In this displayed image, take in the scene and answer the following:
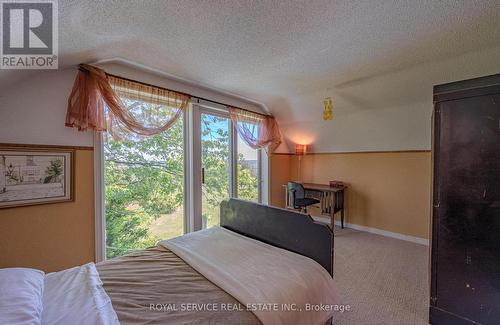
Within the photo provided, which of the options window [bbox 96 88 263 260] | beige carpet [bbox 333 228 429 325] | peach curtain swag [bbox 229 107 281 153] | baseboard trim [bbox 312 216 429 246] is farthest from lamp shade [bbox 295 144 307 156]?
beige carpet [bbox 333 228 429 325]

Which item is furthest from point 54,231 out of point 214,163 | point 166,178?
point 214,163

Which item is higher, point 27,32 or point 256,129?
point 27,32

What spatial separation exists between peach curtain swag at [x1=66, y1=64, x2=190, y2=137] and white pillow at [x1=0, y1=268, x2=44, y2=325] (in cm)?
134

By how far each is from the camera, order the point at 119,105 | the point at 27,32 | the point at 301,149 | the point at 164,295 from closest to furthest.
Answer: the point at 164,295 → the point at 27,32 → the point at 119,105 → the point at 301,149

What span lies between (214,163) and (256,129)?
108cm

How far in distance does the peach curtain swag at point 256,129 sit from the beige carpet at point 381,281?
2.04m

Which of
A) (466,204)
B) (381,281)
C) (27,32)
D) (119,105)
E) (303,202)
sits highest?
(27,32)

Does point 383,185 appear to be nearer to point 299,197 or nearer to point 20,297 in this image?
point 299,197

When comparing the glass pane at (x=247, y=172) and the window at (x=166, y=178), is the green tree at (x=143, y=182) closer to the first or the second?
the window at (x=166, y=178)

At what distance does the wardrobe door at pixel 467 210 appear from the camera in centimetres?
130

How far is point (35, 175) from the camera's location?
179 cm

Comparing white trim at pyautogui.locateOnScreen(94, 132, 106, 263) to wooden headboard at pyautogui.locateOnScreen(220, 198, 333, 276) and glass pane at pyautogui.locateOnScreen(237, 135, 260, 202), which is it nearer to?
wooden headboard at pyautogui.locateOnScreen(220, 198, 333, 276)

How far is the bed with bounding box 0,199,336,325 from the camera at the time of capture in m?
0.96

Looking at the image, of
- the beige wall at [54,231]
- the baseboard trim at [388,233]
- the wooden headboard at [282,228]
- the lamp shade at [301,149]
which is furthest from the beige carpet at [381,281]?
the beige wall at [54,231]
